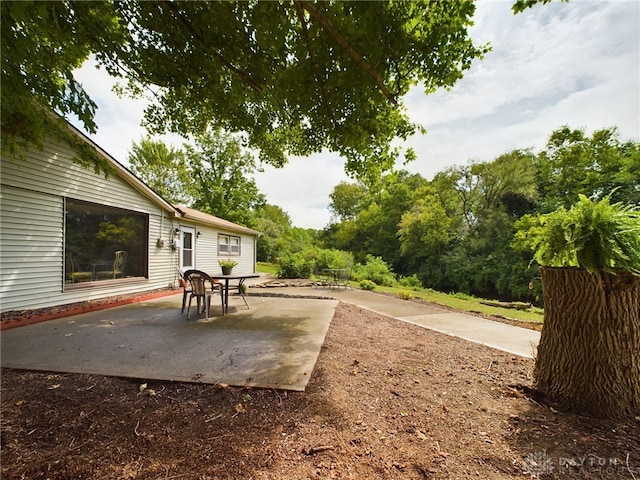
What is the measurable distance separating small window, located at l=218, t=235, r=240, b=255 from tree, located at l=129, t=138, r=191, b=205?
432 inches

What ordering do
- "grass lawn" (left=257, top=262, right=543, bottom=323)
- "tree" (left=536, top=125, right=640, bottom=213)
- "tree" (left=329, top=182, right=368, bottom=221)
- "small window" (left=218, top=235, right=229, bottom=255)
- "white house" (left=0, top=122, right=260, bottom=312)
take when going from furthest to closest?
"tree" (left=329, top=182, right=368, bottom=221), "tree" (left=536, top=125, right=640, bottom=213), "small window" (left=218, top=235, right=229, bottom=255), "grass lawn" (left=257, top=262, right=543, bottom=323), "white house" (left=0, top=122, right=260, bottom=312)

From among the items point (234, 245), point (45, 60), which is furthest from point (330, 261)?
point (45, 60)

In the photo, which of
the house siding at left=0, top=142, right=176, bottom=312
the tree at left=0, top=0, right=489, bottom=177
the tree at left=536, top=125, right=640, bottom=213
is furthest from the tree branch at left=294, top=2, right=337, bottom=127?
the tree at left=536, top=125, right=640, bottom=213

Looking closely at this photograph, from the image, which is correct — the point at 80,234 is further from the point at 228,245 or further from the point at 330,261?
the point at 330,261

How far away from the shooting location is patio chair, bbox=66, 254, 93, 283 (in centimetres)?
648

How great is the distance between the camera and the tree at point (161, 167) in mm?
23000

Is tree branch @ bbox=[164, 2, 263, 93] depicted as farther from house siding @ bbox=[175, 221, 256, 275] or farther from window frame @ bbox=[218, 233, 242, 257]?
window frame @ bbox=[218, 233, 242, 257]

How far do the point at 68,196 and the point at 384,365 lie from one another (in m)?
7.63

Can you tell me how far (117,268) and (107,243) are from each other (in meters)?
1.16

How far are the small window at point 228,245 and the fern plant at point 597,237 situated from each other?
A: 12.7 m

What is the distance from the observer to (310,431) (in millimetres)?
1889

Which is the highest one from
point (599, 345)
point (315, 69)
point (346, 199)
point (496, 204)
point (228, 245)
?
point (346, 199)

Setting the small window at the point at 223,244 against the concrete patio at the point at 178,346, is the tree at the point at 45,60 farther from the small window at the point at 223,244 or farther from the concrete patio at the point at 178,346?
the small window at the point at 223,244

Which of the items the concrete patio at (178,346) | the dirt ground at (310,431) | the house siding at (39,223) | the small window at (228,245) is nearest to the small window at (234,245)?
the small window at (228,245)
